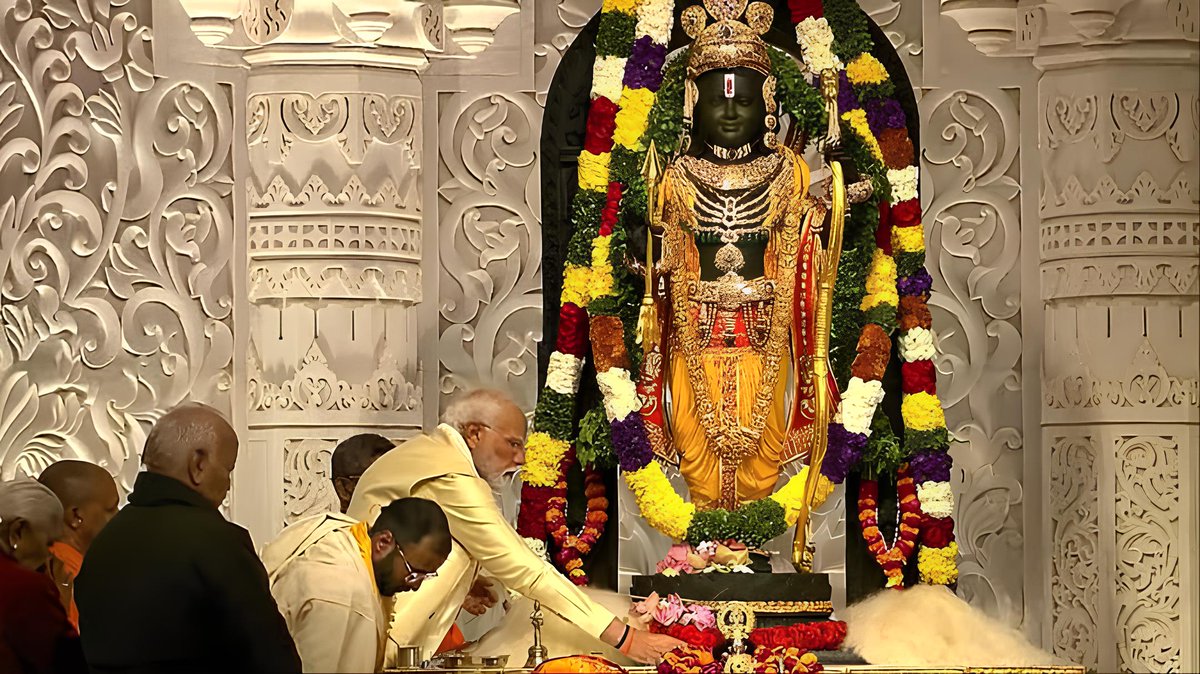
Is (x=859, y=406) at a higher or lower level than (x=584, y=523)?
higher

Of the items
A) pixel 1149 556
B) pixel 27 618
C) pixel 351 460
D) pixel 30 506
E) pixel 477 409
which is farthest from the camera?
pixel 1149 556

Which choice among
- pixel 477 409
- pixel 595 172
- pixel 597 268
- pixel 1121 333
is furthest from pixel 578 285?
pixel 1121 333

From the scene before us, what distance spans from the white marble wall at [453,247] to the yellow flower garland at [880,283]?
808 millimetres

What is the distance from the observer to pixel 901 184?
7840 mm

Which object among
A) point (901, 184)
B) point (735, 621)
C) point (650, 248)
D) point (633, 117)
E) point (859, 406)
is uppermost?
point (633, 117)

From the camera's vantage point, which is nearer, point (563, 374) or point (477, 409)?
point (477, 409)

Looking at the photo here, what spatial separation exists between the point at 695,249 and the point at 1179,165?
2.09m

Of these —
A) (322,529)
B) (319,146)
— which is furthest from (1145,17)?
(322,529)

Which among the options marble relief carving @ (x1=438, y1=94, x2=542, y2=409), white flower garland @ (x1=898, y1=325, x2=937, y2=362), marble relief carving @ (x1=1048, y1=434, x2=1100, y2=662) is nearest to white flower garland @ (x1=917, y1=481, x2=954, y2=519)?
white flower garland @ (x1=898, y1=325, x2=937, y2=362)

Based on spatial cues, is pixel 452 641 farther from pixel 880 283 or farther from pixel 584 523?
pixel 880 283

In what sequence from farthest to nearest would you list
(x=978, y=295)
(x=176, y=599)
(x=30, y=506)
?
(x=978, y=295)
(x=30, y=506)
(x=176, y=599)

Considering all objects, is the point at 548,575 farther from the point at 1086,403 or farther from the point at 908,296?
the point at 1086,403

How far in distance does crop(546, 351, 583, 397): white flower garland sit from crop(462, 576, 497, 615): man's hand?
79cm

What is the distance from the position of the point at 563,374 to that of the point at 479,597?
0.92m
